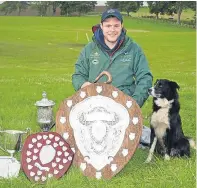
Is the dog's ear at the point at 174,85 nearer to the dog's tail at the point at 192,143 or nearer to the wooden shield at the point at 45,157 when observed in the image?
the dog's tail at the point at 192,143

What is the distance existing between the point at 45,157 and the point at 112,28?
6.36ft

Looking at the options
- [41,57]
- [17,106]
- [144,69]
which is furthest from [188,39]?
[144,69]

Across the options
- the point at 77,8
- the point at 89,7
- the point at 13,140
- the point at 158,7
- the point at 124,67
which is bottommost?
the point at 77,8

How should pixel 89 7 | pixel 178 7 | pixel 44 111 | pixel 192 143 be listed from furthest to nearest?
pixel 178 7 → pixel 89 7 → pixel 44 111 → pixel 192 143

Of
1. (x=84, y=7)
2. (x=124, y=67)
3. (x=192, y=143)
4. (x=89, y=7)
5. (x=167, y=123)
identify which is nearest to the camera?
(x=167, y=123)

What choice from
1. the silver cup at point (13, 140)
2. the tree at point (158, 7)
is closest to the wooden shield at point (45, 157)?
the silver cup at point (13, 140)

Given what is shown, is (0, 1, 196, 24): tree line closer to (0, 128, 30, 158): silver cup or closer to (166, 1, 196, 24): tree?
(166, 1, 196, 24): tree

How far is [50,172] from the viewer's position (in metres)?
6.37

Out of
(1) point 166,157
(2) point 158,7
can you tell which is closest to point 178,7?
(2) point 158,7

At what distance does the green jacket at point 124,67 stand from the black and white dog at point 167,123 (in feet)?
0.62

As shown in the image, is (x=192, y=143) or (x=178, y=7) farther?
(x=178, y=7)

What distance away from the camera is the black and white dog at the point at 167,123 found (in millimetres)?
7012

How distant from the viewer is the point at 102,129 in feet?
21.3

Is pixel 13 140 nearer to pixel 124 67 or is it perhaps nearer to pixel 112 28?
pixel 124 67
